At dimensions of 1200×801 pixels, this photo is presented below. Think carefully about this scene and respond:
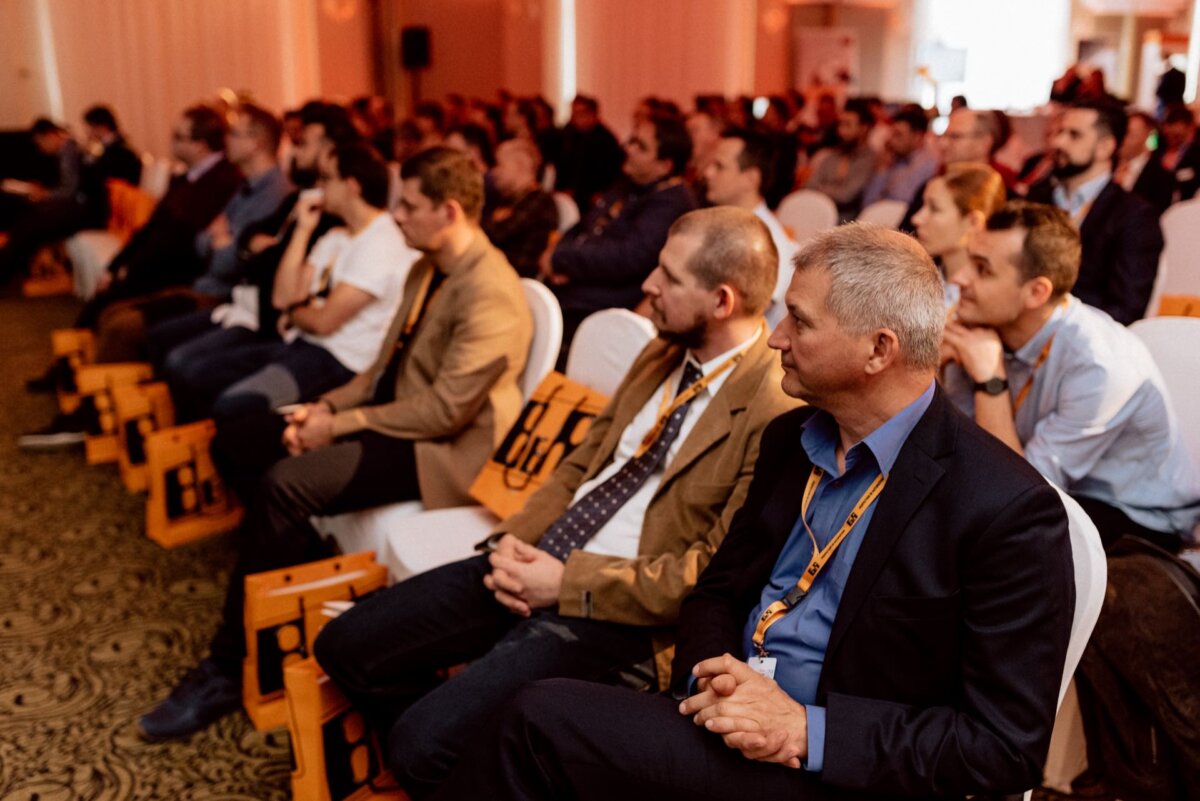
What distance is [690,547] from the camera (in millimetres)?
1963

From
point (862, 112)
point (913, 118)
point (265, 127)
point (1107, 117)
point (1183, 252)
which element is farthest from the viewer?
point (862, 112)

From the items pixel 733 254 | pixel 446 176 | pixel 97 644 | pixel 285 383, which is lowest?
pixel 97 644

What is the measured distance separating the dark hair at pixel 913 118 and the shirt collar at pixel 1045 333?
199 inches

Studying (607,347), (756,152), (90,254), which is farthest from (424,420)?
(90,254)

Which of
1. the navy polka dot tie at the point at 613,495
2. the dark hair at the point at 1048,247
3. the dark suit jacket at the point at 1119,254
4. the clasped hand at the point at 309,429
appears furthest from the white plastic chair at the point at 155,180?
the dark hair at the point at 1048,247

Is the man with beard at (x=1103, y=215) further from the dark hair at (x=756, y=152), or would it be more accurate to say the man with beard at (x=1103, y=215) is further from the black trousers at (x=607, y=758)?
the black trousers at (x=607, y=758)

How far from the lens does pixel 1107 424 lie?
212 cm

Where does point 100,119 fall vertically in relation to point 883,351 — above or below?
above

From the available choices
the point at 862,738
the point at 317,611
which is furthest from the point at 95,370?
the point at 862,738

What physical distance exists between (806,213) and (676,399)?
11.7 feet

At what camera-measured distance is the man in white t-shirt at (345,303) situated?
3.51 meters

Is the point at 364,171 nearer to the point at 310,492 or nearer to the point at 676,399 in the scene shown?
the point at 310,492

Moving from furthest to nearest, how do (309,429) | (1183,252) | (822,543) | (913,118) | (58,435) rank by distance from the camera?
(913,118) < (58,435) < (1183,252) < (309,429) < (822,543)

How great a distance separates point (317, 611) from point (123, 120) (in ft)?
34.3
